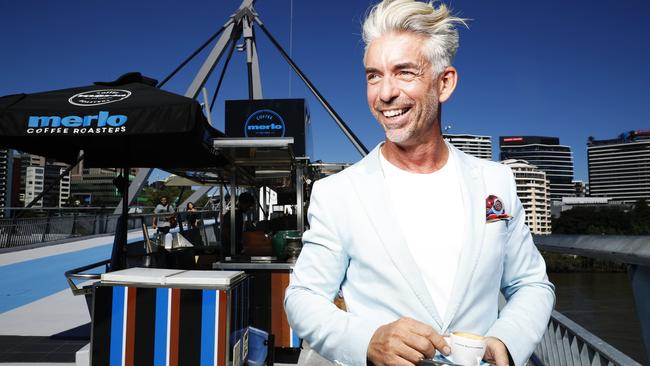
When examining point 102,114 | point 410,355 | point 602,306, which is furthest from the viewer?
point 602,306

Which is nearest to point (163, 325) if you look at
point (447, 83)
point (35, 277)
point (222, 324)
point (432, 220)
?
point (222, 324)

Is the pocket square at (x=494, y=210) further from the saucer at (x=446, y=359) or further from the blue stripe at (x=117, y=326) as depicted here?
the blue stripe at (x=117, y=326)

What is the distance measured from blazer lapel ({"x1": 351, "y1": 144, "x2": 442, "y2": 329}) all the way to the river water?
173 feet

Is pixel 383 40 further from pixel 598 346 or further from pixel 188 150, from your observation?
pixel 188 150

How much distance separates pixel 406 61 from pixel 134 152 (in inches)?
218

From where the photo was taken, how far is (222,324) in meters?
2.92

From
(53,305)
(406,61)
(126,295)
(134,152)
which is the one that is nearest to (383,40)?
(406,61)

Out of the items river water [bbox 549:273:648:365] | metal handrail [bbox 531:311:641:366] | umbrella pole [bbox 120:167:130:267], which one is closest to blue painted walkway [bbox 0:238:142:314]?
umbrella pole [bbox 120:167:130:267]

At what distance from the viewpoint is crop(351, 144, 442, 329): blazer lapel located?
4.10 ft

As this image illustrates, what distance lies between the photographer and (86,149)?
5.94 metres

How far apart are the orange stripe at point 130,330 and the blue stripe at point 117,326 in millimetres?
41

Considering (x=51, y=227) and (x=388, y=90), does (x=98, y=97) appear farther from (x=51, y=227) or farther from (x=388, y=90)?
(x=51, y=227)

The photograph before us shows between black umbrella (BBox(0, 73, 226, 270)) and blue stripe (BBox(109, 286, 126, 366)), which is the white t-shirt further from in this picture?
black umbrella (BBox(0, 73, 226, 270))

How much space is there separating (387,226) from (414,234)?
12 centimetres
